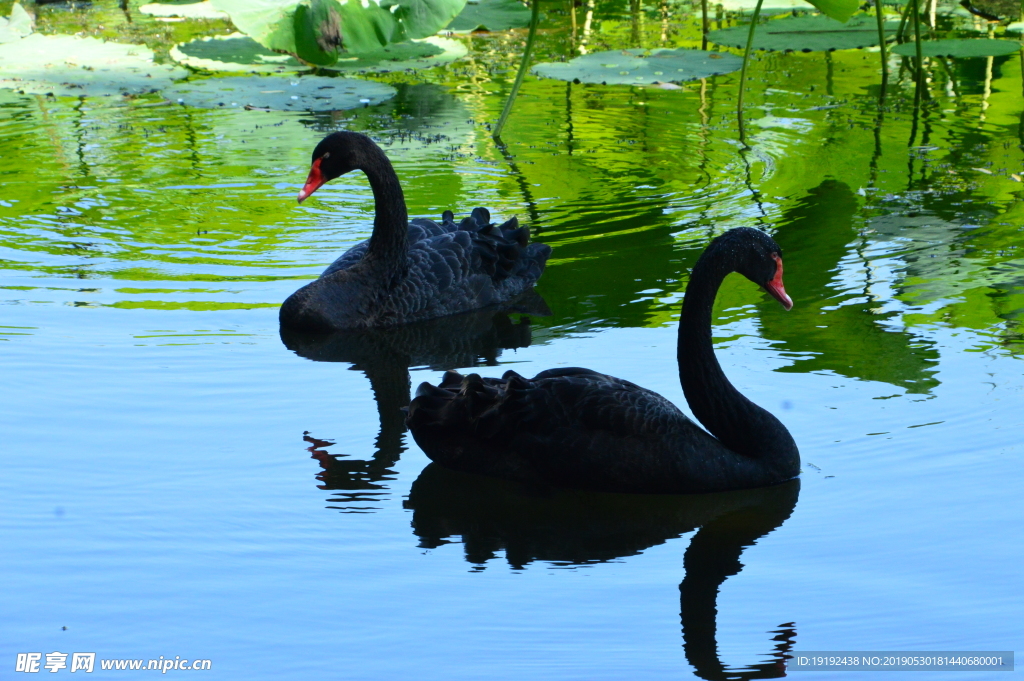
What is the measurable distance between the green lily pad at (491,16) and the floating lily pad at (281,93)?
1.21 meters

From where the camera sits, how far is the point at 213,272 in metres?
7.03

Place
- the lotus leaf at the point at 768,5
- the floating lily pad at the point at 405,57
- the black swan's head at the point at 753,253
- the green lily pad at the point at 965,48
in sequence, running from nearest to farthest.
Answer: the black swan's head at the point at 753,253
the green lily pad at the point at 965,48
the floating lily pad at the point at 405,57
the lotus leaf at the point at 768,5

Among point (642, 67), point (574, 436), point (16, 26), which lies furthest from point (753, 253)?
point (16, 26)

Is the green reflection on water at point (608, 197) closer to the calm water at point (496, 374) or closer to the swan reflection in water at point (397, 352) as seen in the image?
the calm water at point (496, 374)

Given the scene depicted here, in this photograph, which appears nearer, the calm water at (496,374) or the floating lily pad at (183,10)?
the calm water at (496,374)

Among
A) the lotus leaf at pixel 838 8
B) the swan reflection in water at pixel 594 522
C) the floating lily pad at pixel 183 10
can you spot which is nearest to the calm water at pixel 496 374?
the swan reflection in water at pixel 594 522

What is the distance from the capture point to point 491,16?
39.8ft

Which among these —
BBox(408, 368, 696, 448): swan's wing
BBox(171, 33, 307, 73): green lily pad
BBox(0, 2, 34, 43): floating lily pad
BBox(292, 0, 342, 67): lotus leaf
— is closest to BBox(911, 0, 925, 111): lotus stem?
BBox(292, 0, 342, 67): lotus leaf

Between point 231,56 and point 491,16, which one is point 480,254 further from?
point 491,16

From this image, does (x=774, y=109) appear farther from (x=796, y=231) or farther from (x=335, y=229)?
(x=335, y=229)

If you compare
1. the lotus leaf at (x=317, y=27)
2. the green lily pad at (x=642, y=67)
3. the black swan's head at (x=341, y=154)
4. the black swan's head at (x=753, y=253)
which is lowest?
the black swan's head at (x=753, y=253)

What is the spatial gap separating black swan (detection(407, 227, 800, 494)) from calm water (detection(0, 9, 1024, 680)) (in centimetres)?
10

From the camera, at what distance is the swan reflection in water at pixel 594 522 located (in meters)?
3.97

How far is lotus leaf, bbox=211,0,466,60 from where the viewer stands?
33.3 feet
